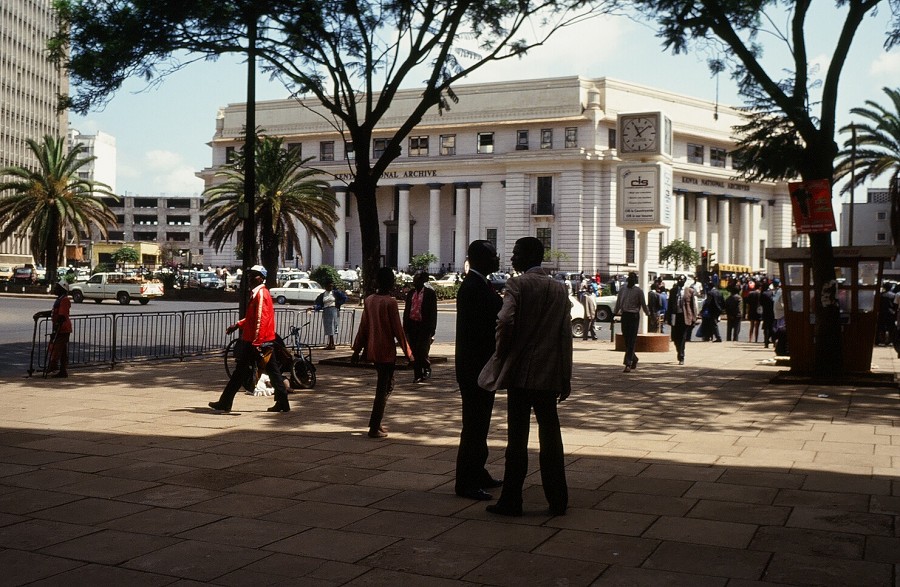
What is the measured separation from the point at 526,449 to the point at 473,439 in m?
0.73

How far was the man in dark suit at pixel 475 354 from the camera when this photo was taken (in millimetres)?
7152

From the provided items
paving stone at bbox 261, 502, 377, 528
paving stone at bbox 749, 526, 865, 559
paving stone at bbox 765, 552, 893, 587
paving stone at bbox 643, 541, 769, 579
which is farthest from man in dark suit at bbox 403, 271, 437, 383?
paving stone at bbox 765, 552, 893, 587

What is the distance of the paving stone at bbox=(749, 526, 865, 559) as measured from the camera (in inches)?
224

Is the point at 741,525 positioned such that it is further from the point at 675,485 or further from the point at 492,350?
the point at 492,350

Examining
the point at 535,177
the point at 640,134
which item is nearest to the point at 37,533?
the point at 640,134

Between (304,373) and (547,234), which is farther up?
(547,234)

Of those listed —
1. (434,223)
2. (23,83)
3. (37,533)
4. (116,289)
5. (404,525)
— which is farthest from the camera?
(23,83)

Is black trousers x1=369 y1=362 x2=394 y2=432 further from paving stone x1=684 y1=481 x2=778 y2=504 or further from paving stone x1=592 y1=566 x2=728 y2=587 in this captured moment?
paving stone x1=592 y1=566 x2=728 y2=587

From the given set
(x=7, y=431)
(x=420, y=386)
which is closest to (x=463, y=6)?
(x=420, y=386)

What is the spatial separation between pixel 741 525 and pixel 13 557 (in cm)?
424

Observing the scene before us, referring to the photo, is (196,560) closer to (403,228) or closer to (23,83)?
(403,228)

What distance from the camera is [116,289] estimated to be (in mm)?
47031

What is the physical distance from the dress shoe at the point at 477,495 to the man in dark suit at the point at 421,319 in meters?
7.61

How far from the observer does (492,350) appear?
285 inches
